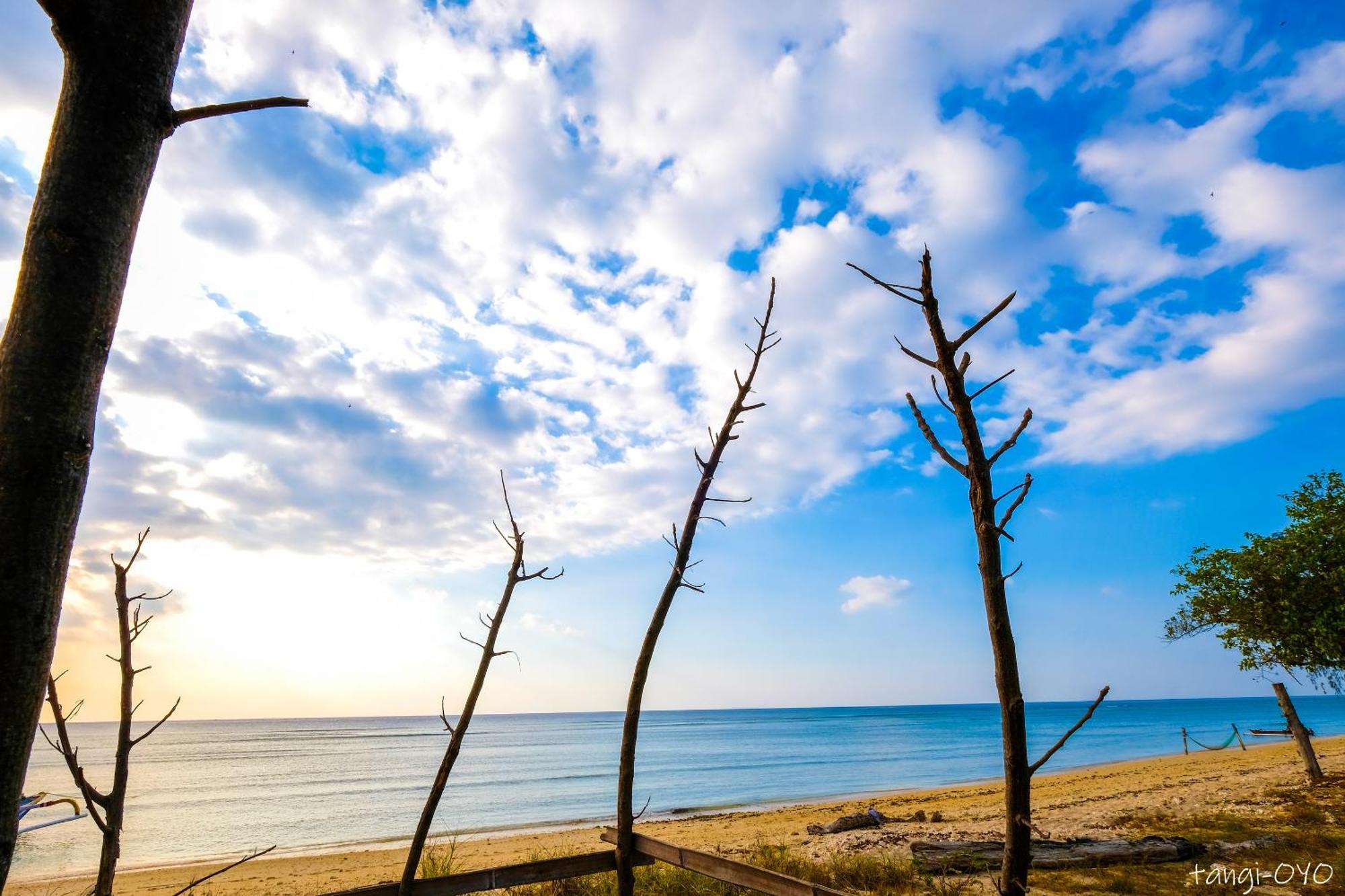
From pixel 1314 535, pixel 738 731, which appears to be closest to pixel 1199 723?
pixel 738 731

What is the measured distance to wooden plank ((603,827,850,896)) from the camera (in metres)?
4.81

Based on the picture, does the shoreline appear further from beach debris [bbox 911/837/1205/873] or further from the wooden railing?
the wooden railing

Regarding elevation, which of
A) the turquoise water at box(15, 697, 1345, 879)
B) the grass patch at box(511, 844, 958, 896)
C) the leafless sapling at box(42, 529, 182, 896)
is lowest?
the turquoise water at box(15, 697, 1345, 879)

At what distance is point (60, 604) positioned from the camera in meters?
1.07

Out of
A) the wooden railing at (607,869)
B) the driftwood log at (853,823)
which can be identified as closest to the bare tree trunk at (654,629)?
the wooden railing at (607,869)

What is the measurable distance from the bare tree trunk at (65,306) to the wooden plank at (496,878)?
5.02 meters

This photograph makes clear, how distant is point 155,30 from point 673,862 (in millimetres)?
6303

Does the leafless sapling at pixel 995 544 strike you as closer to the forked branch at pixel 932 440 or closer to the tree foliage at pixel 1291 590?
the forked branch at pixel 932 440

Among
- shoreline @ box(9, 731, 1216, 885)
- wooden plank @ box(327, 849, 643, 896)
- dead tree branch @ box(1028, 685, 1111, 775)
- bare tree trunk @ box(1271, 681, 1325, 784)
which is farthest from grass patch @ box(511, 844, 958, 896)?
bare tree trunk @ box(1271, 681, 1325, 784)

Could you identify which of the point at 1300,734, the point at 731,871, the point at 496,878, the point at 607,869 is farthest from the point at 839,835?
the point at 1300,734

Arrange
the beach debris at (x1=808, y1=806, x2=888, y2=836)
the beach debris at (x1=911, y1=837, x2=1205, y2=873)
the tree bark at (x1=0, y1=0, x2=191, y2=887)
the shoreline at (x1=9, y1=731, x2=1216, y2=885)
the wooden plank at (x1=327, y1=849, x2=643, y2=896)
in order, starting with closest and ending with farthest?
the tree bark at (x1=0, y1=0, x2=191, y2=887) → the wooden plank at (x1=327, y1=849, x2=643, y2=896) → the beach debris at (x1=911, y1=837, x2=1205, y2=873) → the beach debris at (x1=808, y1=806, x2=888, y2=836) → the shoreline at (x1=9, y1=731, x2=1216, y2=885)

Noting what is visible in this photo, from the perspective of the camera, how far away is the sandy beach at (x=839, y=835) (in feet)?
41.1

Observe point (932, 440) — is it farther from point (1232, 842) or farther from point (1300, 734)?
point (1300, 734)

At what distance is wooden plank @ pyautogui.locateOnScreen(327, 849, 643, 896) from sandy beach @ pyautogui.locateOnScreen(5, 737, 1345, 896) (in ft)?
16.7
